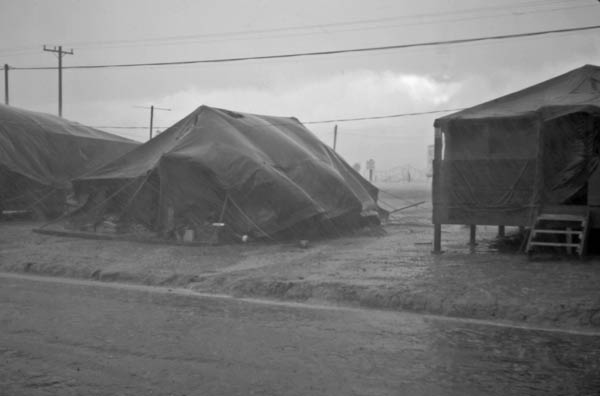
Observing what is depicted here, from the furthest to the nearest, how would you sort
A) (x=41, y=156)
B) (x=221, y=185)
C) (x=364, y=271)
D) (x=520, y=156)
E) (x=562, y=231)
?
(x=41, y=156) < (x=221, y=185) < (x=520, y=156) < (x=562, y=231) < (x=364, y=271)

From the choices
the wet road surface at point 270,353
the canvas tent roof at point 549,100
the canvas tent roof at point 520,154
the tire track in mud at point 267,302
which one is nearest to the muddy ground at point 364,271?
the tire track in mud at point 267,302

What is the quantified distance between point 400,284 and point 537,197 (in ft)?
17.3

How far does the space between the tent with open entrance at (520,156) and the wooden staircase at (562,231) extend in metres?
0.31

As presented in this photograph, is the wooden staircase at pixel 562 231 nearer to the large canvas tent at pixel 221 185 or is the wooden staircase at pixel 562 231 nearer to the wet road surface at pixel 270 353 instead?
the wet road surface at pixel 270 353

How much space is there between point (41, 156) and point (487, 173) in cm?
1881

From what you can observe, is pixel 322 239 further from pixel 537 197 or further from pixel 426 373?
pixel 426 373

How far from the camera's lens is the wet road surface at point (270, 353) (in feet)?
15.7

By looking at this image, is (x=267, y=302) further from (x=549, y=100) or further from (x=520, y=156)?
(x=549, y=100)

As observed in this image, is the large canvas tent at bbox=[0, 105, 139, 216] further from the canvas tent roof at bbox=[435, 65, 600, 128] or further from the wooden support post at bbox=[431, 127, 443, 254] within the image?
the canvas tent roof at bbox=[435, 65, 600, 128]

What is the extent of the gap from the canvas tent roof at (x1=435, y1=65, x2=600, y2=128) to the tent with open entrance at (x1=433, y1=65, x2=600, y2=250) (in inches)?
0.8

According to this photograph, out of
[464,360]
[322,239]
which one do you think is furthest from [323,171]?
[464,360]

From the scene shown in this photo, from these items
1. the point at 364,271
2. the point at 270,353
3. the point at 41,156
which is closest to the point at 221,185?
the point at 364,271

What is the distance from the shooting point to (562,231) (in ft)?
38.1

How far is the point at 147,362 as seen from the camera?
17.6 ft
